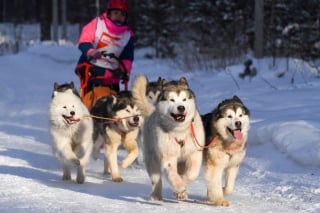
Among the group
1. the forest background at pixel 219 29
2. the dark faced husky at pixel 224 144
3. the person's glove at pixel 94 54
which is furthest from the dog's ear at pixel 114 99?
the forest background at pixel 219 29

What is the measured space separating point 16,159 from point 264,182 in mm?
2957

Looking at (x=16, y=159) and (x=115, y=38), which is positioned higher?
(x=115, y=38)

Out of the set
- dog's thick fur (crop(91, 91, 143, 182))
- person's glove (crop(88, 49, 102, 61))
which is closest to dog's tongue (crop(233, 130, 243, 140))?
dog's thick fur (crop(91, 91, 143, 182))

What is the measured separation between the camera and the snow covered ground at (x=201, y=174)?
16.5ft

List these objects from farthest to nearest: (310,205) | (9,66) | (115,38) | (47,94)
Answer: (9,66) < (47,94) < (115,38) < (310,205)

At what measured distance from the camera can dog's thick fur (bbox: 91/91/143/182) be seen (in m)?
6.55

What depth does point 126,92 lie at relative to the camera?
7016 mm

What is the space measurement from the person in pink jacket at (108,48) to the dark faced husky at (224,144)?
2.97 meters

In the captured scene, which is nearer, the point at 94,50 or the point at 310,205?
the point at 310,205

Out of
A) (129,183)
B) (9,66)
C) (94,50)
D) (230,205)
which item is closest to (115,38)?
(94,50)

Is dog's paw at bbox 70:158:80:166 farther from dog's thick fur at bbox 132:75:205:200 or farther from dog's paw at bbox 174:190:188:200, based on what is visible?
dog's paw at bbox 174:190:188:200

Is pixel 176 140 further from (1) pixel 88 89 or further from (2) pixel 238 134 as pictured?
(1) pixel 88 89

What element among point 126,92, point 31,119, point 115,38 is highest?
point 115,38

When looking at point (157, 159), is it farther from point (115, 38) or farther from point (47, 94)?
point (47, 94)
